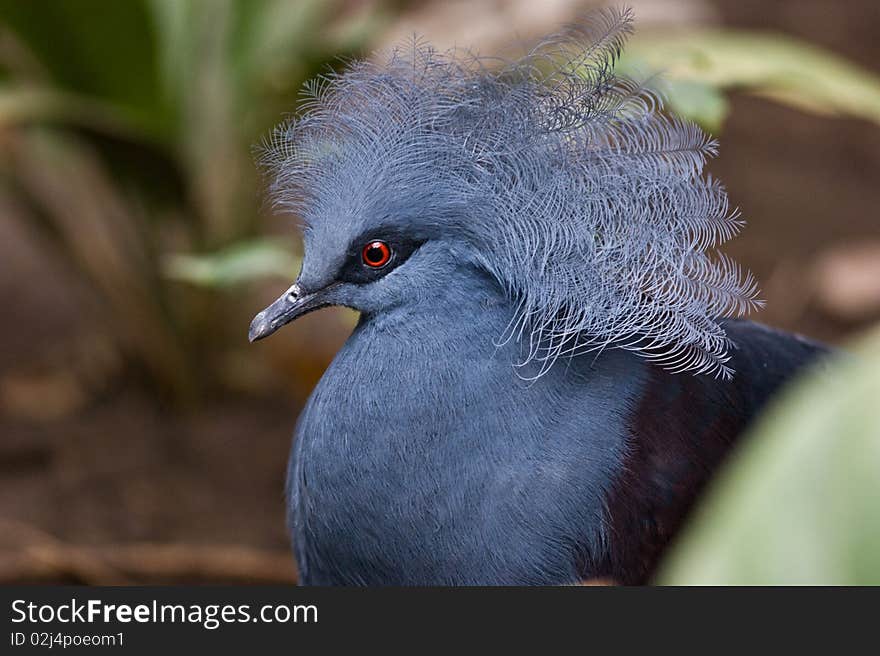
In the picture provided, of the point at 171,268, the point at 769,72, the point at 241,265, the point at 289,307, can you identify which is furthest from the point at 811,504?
the point at 171,268

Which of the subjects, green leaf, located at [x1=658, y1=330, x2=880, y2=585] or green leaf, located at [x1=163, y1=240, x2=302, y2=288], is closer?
green leaf, located at [x1=658, y1=330, x2=880, y2=585]

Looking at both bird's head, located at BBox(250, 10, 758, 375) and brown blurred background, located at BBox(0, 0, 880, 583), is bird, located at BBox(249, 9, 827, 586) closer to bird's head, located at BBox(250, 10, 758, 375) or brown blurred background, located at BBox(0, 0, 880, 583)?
bird's head, located at BBox(250, 10, 758, 375)

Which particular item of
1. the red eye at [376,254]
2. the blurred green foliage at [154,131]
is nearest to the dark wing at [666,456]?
the red eye at [376,254]

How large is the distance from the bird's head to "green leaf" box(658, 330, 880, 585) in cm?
88

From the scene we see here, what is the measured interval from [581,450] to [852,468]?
2.96 feet

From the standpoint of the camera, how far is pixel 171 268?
106 inches

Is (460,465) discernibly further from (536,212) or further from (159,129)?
(159,129)

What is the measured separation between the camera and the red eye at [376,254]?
1.54 meters

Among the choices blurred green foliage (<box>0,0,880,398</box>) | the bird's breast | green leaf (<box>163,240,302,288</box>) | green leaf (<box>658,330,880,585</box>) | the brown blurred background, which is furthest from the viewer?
blurred green foliage (<box>0,0,880,398</box>)

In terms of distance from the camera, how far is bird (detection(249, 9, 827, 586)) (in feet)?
4.95

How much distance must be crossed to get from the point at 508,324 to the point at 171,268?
140 cm

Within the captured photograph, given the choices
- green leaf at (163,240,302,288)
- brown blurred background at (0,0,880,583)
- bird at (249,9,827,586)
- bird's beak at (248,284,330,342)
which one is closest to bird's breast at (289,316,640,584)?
bird at (249,9,827,586)

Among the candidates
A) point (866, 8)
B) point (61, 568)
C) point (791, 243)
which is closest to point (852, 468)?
point (61, 568)

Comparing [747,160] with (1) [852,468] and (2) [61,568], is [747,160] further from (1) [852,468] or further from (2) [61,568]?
(1) [852,468]
